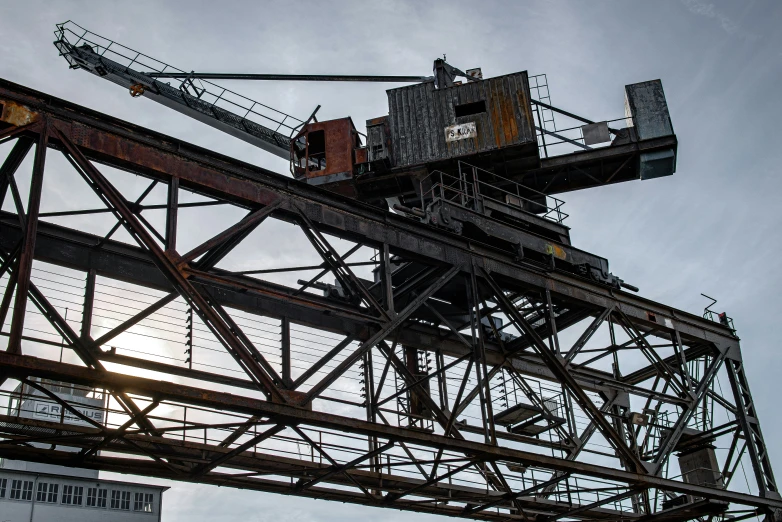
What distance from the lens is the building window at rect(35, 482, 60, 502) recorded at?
147 ft

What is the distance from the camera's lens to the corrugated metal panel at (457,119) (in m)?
19.7

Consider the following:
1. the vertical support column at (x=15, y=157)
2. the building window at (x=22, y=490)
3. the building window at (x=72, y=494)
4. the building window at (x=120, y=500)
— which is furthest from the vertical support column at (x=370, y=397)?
the building window at (x=120, y=500)

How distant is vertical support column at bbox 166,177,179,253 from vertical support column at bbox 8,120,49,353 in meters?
1.78

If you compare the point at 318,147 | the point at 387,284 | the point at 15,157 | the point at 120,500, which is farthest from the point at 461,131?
the point at 120,500

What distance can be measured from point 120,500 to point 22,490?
5569 millimetres

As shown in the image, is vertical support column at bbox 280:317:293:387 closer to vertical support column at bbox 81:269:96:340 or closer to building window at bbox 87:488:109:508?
vertical support column at bbox 81:269:96:340

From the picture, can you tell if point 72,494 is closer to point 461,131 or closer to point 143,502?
point 143,502

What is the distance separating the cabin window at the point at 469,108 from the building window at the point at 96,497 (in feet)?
118

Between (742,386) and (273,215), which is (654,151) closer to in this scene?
(742,386)

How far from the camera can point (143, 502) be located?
48562 mm

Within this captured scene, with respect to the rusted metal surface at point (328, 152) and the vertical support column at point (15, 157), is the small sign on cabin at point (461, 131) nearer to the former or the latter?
the rusted metal surface at point (328, 152)

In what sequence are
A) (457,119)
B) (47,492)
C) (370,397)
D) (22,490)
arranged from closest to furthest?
(370,397), (457,119), (22,490), (47,492)

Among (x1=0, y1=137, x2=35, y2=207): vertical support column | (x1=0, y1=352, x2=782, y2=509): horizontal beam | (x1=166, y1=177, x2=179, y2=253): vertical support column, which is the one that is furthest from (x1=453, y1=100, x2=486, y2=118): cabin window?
(x1=0, y1=137, x2=35, y2=207): vertical support column

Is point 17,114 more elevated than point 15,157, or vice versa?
point 17,114
